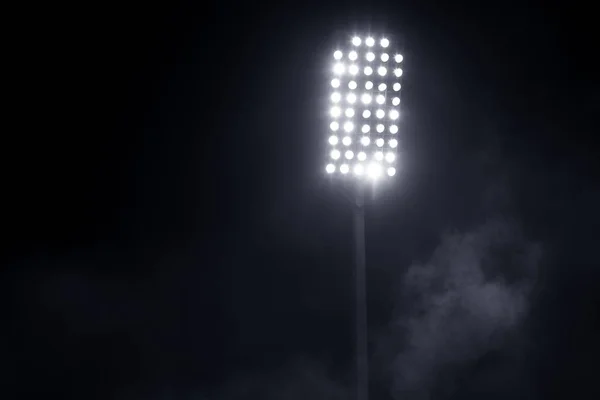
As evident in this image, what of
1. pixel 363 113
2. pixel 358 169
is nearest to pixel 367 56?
pixel 363 113

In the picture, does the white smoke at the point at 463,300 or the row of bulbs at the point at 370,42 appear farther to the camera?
the white smoke at the point at 463,300

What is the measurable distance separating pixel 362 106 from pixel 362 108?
0.04m

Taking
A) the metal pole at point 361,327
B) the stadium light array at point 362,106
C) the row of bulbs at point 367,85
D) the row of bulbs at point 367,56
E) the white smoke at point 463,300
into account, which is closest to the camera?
the metal pole at point 361,327

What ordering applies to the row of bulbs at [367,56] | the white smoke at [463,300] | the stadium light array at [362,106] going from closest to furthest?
the row of bulbs at [367,56] < the stadium light array at [362,106] < the white smoke at [463,300]

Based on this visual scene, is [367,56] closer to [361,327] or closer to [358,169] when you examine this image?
[358,169]

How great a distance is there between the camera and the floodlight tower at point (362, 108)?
→ 12.0 m

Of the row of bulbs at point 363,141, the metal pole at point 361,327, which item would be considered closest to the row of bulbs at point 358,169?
the row of bulbs at point 363,141

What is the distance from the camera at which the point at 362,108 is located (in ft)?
39.8

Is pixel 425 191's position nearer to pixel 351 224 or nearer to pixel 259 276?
pixel 351 224

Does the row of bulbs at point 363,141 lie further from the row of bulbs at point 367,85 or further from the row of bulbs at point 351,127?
the row of bulbs at point 367,85

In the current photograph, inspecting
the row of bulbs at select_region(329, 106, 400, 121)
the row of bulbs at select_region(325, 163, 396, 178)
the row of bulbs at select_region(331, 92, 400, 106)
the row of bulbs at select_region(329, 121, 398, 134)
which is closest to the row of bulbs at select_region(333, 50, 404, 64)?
the row of bulbs at select_region(331, 92, 400, 106)

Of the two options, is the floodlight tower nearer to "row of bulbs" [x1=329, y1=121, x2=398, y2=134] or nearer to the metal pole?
"row of bulbs" [x1=329, y1=121, x2=398, y2=134]

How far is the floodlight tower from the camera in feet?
39.3

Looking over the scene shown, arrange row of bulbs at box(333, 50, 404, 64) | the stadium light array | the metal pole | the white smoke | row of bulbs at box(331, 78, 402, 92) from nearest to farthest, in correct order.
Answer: the metal pole < row of bulbs at box(333, 50, 404, 64) < row of bulbs at box(331, 78, 402, 92) < the stadium light array < the white smoke
